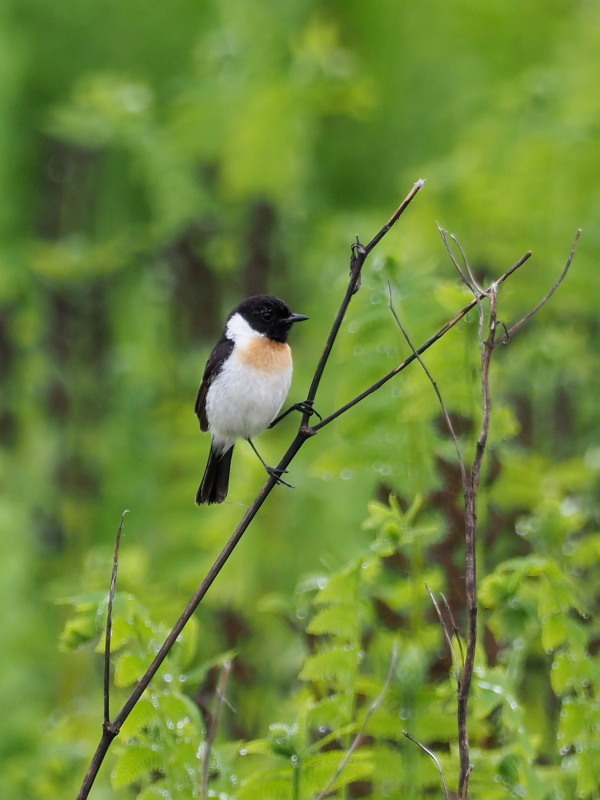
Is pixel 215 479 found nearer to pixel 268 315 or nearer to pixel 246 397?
pixel 246 397

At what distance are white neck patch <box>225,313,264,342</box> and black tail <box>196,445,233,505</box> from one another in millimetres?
346

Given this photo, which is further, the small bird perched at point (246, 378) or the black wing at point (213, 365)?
the black wing at point (213, 365)

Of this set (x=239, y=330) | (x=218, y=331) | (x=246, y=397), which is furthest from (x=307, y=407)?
(x=218, y=331)

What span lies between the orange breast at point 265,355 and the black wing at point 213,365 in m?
0.09

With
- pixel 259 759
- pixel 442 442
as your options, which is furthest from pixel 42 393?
pixel 442 442

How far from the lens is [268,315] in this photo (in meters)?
3.53

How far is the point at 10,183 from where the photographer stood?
31.4ft

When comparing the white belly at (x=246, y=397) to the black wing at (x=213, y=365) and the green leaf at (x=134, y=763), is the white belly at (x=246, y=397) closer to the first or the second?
the black wing at (x=213, y=365)

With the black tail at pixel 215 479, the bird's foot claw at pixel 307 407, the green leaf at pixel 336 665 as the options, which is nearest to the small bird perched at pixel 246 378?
the black tail at pixel 215 479

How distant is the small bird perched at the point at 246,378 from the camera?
346cm

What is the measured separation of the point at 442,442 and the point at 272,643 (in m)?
2.24

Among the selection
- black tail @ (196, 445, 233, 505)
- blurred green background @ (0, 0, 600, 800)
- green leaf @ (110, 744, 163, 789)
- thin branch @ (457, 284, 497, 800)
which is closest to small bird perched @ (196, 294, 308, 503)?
black tail @ (196, 445, 233, 505)

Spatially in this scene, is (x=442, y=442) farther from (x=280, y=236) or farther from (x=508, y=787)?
(x=280, y=236)

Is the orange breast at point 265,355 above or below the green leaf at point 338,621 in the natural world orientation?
above
